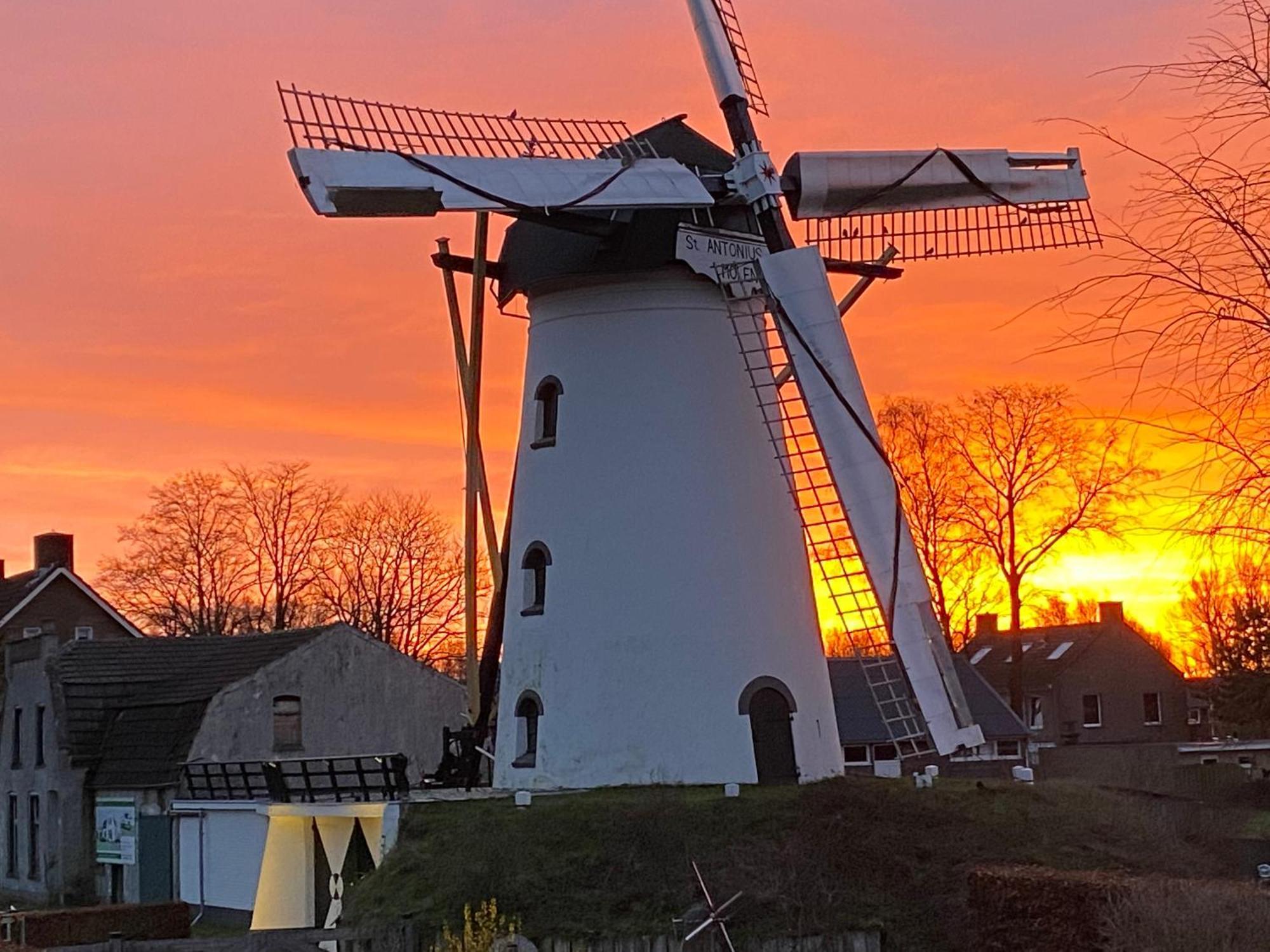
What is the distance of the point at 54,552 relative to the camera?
54.1m

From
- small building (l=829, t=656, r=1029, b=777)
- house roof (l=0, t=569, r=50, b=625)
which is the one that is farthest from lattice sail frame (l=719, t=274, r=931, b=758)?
house roof (l=0, t=569, r=50, b=625)

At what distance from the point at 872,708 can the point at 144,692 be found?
21.2 metres

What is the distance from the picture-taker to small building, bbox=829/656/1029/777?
159 ft

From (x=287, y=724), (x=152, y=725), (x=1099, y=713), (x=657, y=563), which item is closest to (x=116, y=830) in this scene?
(x=152, y=725)

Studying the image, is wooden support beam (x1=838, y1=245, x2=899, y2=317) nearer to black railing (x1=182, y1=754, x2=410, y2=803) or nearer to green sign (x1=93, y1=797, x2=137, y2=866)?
black railing (x1=182, y1=754, x2=410, y2=803)

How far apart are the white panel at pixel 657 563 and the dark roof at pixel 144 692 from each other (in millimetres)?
11563

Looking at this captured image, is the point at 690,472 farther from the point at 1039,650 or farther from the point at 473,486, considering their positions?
the point at 1039,650

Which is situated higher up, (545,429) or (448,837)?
(545,429)

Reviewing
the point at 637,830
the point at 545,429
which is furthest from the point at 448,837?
the point at 545,429

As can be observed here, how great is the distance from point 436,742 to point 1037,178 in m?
18.7

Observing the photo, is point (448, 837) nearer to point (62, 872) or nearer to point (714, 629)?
point (714, 629)

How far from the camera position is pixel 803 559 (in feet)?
83.4

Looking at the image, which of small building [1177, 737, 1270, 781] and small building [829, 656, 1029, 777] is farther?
small building [1177, 737, 1270, 781]

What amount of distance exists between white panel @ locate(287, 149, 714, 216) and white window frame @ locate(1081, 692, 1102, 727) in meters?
44.8
